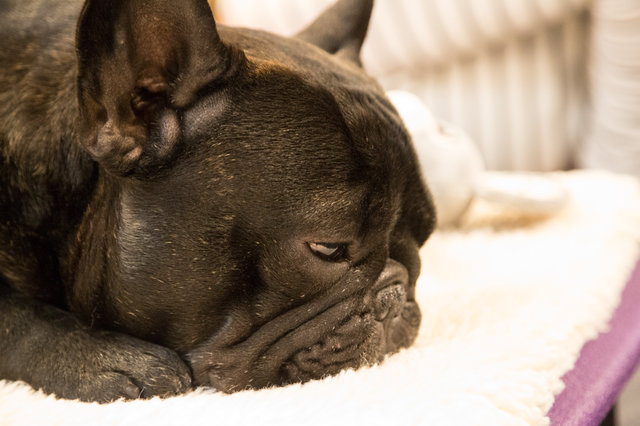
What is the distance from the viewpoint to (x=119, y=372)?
1.04 meters

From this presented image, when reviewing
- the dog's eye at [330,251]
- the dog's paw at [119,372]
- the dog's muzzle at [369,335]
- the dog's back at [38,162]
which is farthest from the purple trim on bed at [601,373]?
the dog's back at [38,162]

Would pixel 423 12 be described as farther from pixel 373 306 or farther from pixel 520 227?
pixel 373 306

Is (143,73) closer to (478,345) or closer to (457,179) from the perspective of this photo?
(478,345)

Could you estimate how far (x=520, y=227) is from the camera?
193 centimetres

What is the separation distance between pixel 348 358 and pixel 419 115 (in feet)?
2.76

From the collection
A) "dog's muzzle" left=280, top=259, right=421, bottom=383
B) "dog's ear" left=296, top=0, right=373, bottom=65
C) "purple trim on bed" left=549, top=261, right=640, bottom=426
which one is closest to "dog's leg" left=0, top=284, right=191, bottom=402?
"dog's muzzle" left=280, top=259, right=421, bottom=383

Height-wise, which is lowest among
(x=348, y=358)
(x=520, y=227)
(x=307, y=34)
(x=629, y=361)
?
(x=520, y=227)

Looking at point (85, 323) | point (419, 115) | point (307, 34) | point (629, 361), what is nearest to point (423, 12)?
point (419, 115)

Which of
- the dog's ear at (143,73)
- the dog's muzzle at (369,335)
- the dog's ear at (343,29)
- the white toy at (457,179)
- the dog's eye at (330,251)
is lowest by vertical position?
the white toy at (457,179)

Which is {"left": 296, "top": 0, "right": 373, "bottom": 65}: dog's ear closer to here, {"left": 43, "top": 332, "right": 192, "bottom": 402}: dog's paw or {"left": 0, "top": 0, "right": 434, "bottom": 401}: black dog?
{"left": 0, "top": 0, "right": 434, "bottom": 401}: black dog

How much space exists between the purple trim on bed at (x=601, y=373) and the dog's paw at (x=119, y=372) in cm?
55

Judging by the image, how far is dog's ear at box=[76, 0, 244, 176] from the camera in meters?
0.93

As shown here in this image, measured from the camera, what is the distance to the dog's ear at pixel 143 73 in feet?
3.04

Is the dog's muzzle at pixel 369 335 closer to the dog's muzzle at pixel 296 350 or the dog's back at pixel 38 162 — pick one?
the dog's muzzle at pixel 296 350
